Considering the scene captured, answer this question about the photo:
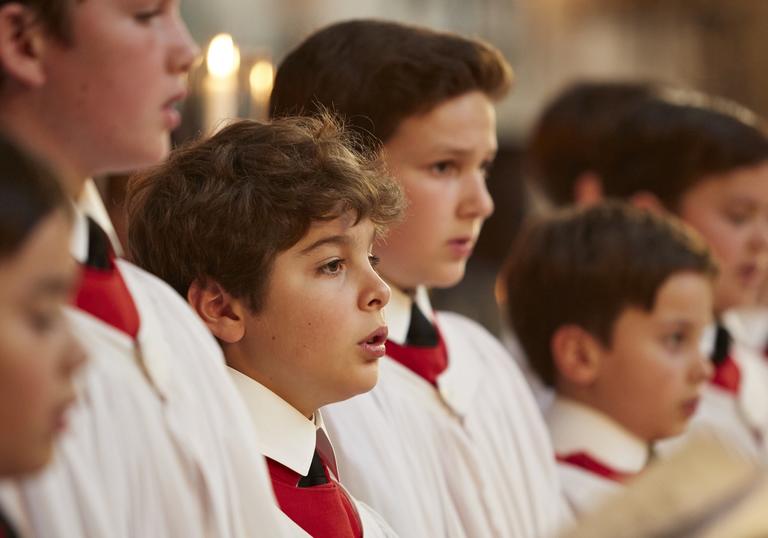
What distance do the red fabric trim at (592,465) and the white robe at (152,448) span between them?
1.53 meters

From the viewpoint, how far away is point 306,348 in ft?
7.53

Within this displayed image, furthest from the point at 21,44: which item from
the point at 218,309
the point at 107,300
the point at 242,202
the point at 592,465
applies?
the point at 592,465

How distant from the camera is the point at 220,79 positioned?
3.79m

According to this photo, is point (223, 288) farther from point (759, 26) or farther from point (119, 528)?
point (759, 26)

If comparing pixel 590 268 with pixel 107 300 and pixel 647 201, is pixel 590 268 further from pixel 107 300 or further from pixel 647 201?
pixel 107 300

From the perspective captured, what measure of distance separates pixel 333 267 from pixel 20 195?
39.3 inches

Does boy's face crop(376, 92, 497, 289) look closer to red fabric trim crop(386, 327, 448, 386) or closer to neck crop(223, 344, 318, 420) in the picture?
red fabric trim crop(386, 327, 448, 386)

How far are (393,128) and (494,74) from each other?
27 cm

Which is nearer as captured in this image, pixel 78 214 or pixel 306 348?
pixel 78 214

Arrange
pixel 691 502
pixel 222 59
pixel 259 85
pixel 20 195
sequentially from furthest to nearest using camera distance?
pixel 259 85 → pixel 222 59 → pixel 691 502 → pixel 20 195

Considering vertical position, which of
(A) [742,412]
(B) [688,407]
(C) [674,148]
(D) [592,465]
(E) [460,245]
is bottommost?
(A) [742,412]

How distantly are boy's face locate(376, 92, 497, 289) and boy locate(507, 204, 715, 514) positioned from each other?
0.79m

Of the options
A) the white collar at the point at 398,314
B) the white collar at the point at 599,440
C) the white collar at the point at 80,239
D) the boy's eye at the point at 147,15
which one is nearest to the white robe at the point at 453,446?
the white collar at the point at 398,314

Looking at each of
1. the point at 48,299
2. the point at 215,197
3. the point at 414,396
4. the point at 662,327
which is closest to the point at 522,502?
the point at 414,396
